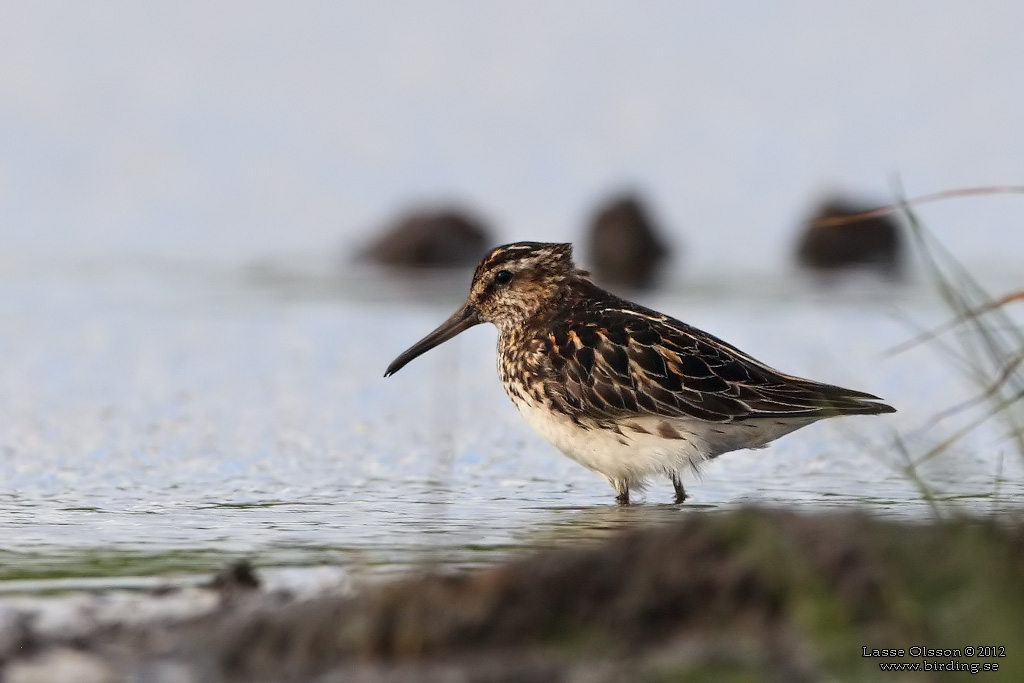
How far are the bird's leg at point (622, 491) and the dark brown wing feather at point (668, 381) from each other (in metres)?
0.45

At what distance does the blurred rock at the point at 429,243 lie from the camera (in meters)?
23.1

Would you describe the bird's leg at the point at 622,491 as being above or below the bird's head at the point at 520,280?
below

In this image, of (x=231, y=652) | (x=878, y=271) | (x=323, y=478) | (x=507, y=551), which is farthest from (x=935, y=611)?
(x=878, y=271)

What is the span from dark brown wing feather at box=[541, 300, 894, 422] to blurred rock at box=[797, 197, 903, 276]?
1386 cm

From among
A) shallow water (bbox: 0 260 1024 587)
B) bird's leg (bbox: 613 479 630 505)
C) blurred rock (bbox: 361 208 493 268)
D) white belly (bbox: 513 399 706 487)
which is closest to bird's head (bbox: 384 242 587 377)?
shallow water (bbox: 0 260 1024 587)

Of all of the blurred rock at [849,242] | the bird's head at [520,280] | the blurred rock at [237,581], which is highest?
the blurred rock at [849,242]

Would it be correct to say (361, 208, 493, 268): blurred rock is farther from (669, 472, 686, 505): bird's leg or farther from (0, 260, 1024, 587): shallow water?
(669, 472, 686, 505): bird's leg

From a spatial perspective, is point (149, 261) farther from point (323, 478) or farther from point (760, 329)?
point (323, 478)

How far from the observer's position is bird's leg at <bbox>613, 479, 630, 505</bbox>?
8844mm

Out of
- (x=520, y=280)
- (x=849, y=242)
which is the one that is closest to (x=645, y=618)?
(x=520, y=280)

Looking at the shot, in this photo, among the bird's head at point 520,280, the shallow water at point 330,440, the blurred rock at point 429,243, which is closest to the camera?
the shallow water at point 330,440

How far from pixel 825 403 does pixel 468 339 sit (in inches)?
296

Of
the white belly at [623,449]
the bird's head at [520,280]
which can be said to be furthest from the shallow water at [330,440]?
the bird's head at [520,280]

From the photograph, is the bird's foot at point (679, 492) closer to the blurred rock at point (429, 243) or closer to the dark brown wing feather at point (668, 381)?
the dark brown wing feather at point (668, 381)
